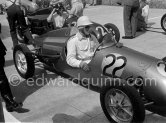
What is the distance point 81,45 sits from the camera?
16.7 ft

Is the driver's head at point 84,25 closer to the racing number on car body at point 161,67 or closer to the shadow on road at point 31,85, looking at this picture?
the racing number on car body at point 161,67

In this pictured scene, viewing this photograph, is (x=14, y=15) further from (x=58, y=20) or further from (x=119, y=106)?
(x=119, y=106)

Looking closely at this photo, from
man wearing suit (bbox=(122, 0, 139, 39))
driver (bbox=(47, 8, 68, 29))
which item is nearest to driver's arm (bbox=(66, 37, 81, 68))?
driver (bbox=(47, 8, 68, 29))

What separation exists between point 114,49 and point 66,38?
1.26 meters

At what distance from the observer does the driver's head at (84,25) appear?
496 centimetres

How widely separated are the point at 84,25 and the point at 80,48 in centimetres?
45

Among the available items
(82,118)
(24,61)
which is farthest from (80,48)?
(24,61)

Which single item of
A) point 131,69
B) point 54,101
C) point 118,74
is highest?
point 131,69

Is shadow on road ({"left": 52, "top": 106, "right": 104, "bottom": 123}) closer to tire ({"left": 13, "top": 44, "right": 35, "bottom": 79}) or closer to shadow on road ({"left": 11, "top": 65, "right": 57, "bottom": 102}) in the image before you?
shadow on road ({"left": 11, "top": 65, "right": 57, "bottom": 102})

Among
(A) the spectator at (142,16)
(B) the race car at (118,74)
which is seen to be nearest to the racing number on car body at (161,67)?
(B) the race car at (118,74)

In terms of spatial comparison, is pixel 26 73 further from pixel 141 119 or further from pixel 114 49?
pixel 141 119

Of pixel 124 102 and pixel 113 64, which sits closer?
pixel 124 102

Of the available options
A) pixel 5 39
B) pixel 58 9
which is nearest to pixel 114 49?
pixel 58 9

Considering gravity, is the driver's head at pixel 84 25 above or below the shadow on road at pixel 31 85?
above
